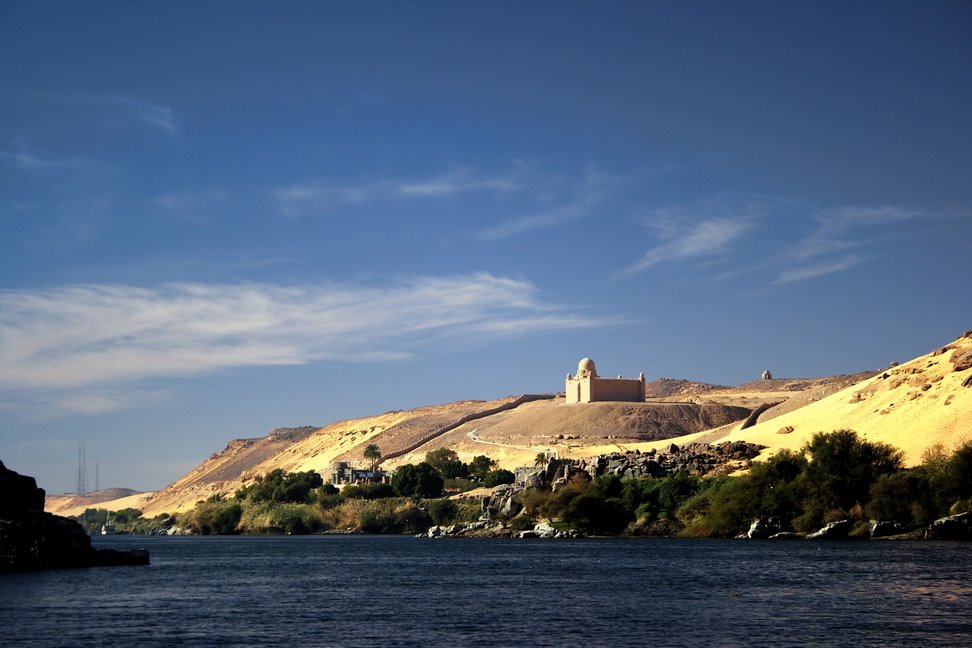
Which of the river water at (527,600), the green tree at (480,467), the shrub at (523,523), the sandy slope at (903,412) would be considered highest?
the sandy slope at (903,412)

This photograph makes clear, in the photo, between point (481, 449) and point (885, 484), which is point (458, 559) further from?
point (481, 449)

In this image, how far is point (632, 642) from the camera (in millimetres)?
24281

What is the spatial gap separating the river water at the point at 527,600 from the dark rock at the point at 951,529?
9.54 feet

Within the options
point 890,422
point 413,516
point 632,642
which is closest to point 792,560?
point 632,642

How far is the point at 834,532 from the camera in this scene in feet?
191

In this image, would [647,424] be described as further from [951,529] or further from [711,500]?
[951,529]

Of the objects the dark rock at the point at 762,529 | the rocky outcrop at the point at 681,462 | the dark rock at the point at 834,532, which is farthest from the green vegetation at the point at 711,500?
the rocky outcrop at the point at 681,462

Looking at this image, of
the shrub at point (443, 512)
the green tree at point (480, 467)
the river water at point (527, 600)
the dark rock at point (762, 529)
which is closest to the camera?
the river water at point (527, 600)

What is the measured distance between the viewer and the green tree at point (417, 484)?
9769 cm

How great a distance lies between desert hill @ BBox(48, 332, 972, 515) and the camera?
75.4 metres

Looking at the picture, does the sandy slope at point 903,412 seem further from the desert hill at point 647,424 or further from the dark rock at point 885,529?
the dark rock at point 885,529

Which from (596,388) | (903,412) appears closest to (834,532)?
(903,412)

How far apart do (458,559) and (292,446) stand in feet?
447

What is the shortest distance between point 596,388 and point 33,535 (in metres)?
101
